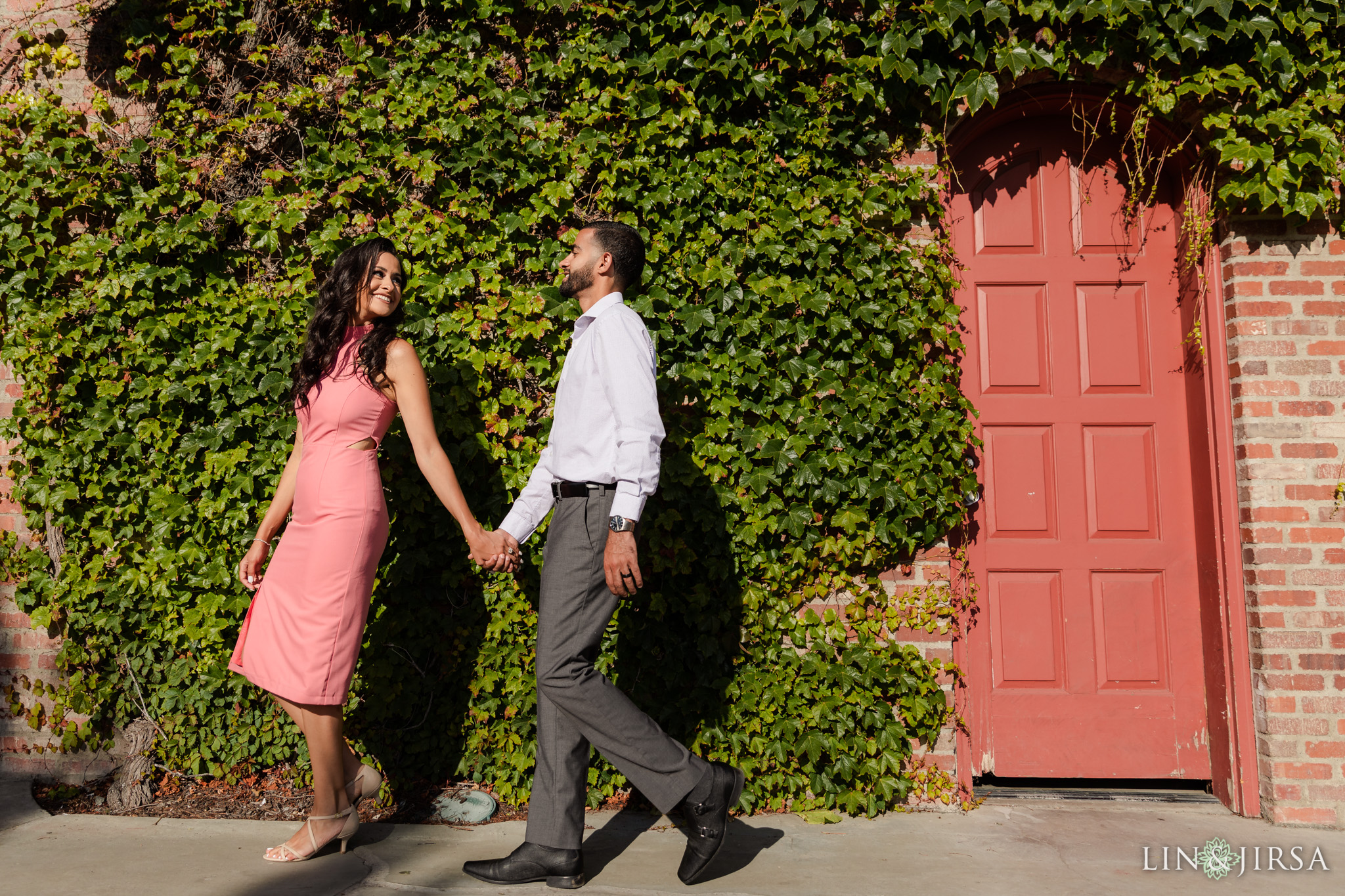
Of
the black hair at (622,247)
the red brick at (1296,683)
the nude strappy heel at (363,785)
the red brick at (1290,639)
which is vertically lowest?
the nude strappy heel at (363,785)

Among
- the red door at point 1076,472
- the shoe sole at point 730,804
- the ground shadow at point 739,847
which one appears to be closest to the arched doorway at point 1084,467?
the red door at point 1076,472

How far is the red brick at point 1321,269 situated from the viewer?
11.8ft

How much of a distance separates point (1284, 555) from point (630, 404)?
285 centimetres

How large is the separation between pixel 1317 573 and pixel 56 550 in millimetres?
5368

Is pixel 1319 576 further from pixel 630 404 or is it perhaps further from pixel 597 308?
pixel 597 308

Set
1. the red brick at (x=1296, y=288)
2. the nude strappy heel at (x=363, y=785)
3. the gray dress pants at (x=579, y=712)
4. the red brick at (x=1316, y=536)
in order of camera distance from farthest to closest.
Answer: the red brick at (x=1296, y=288) < the red brick at (x=1316, y=536) < the nude strappy heel at (x=363, y=785) < the gray dress pants at (x=579, y=712)

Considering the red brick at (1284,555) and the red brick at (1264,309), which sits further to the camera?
the red brick at (1264,309)

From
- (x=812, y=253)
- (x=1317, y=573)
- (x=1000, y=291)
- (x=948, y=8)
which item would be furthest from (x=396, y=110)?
(x=1317, y=573)

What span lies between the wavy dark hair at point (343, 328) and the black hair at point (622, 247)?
789 millimetres

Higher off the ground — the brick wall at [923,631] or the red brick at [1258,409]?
the red brick at [1258,409]

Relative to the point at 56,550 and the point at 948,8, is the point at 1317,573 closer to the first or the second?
the point at 948,8

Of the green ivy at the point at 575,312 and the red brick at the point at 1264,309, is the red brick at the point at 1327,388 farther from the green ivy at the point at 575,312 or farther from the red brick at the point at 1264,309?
the green ivy at the point at 575,312

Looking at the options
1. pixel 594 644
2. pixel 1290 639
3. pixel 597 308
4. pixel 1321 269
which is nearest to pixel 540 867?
pixel 594 644

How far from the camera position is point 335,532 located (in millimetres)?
2844
